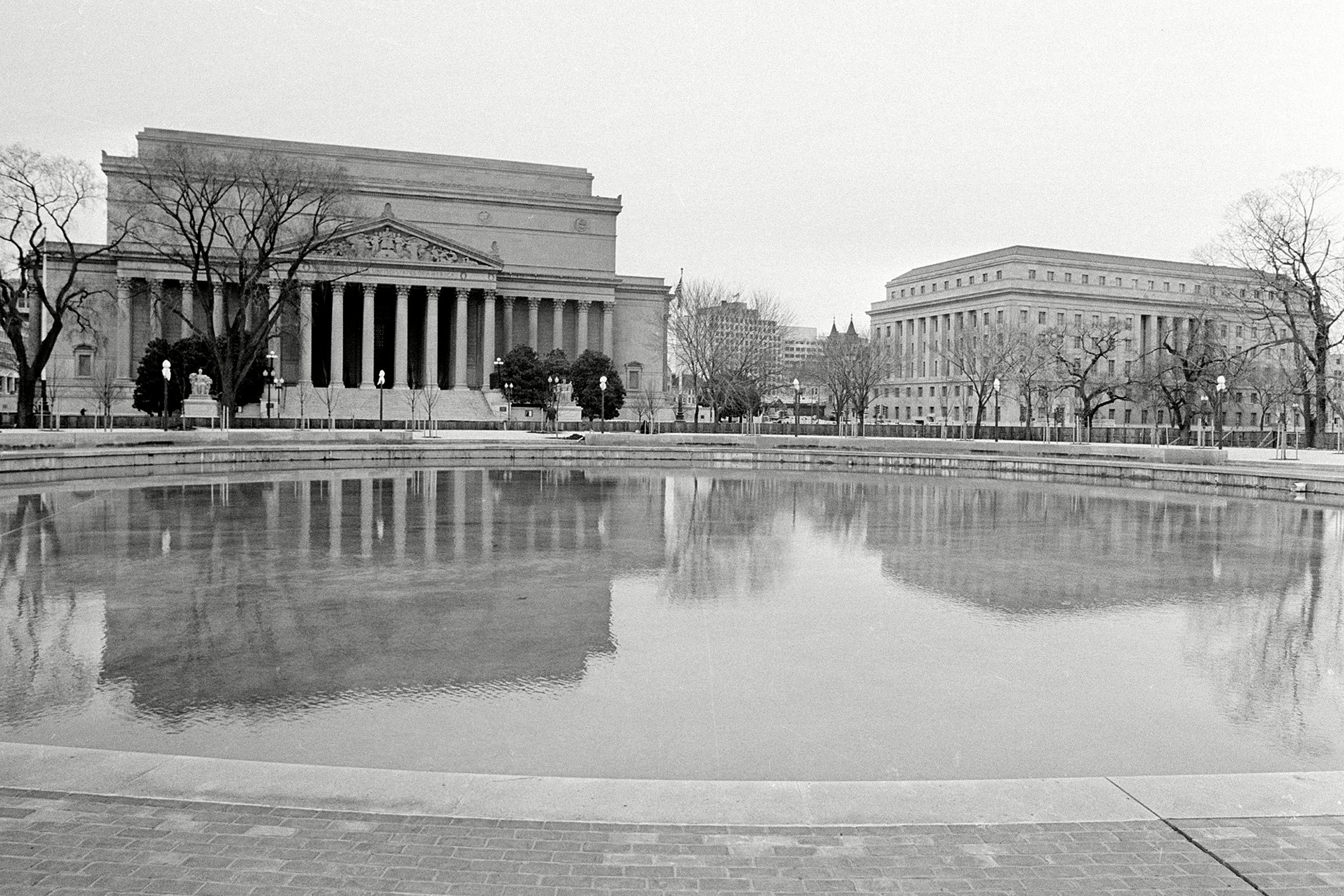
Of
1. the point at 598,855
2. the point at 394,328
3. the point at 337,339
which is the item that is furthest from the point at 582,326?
the point at 598,855

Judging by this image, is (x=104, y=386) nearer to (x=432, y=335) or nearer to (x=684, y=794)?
(x=432, y=335)

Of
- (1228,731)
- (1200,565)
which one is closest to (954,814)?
(1228,731)

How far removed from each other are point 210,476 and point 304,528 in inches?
582

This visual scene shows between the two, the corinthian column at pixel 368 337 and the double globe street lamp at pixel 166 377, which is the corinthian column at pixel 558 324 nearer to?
the corinthian column at pixel 368 337

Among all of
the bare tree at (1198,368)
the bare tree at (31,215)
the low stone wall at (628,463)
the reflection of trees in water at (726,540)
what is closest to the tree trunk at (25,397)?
the bare tree at (31,215)

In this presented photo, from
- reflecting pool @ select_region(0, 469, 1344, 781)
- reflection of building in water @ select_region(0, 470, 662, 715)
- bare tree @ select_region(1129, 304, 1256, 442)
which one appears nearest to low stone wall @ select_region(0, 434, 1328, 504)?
reflection of building in water @ select_region(0, 470, 662, 715)

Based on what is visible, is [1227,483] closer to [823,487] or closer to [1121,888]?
[823,487]

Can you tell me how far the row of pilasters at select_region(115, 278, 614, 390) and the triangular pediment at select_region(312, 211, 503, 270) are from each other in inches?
83.5

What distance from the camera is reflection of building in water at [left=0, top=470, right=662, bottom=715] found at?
819 centimetres

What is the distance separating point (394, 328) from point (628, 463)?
53.6 metres

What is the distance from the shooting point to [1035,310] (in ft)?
351

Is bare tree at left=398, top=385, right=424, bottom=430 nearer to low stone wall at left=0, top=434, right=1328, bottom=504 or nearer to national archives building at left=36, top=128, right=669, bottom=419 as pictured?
national archives building at left=36, top=128, right=669, bottom=419

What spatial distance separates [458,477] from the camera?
31516 millimetres

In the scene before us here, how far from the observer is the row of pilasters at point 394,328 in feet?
257
